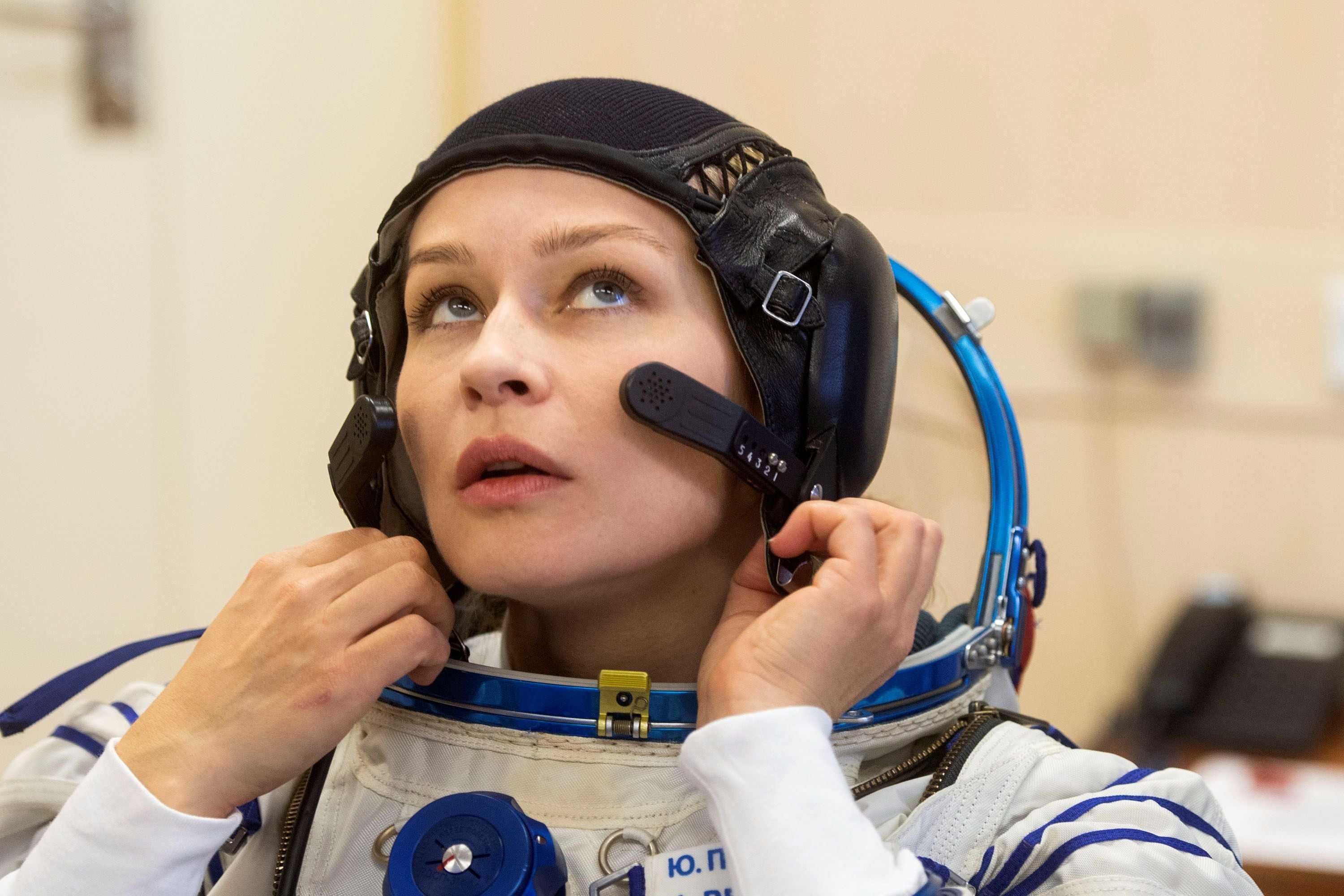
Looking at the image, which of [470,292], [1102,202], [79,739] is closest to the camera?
[470,292]

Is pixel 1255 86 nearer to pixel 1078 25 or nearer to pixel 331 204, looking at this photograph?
pixel 1078 25

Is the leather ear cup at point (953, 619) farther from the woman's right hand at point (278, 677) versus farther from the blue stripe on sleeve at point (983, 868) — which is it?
the woman's right hand at point (278, 677)

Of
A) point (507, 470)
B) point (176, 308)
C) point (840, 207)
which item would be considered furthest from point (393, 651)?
point (840, 207)

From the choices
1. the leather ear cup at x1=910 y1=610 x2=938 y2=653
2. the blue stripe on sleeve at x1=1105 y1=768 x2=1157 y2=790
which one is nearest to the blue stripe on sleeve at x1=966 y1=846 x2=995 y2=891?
the blue stripe on sleeve at x1=1105 y1=768 x2=1157 y2=790

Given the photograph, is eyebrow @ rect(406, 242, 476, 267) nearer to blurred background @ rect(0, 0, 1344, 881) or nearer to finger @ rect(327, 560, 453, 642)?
finger @ rect(327, 560, 453, 642)

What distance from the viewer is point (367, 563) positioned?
35.8 inches

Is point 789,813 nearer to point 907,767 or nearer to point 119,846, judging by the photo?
point 907,767

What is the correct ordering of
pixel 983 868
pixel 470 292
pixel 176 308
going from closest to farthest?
pixel 983 868
pixel 470 292
pixel 176 308

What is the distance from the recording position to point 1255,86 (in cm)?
186

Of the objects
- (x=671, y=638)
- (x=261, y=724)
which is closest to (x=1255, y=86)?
(x=671, y=638)

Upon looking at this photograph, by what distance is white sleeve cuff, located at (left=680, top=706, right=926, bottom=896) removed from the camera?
0.73 meters

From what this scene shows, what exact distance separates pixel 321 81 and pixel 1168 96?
4.16 feet

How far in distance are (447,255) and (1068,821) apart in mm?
586

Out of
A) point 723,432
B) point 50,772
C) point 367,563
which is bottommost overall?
point 50,772
